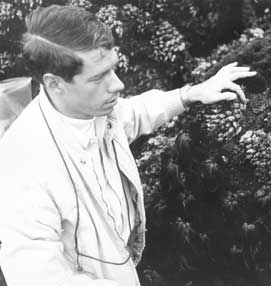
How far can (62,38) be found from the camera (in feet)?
5.74

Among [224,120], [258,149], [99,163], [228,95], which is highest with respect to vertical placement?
[228,95]

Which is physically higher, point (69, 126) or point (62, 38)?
point (62, 38)

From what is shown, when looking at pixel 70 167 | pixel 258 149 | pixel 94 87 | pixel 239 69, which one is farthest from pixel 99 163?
pixel 258 149

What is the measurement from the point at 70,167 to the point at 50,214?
0.54 ft

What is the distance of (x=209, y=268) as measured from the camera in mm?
2586

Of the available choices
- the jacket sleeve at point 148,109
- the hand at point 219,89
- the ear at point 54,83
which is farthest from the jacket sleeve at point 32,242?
the hand at point 219,89

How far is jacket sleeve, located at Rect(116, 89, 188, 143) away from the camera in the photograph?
7.01 ft

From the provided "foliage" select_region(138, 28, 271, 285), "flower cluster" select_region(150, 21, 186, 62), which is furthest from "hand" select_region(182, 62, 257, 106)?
"flower cluster" select_region(150, 21, 186, 62)

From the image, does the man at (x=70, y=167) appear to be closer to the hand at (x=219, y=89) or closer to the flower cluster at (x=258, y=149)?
the hand at (x=219, y=89)

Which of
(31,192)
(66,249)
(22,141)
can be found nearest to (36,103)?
(22,141)

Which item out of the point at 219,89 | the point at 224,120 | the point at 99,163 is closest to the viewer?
the point at 99,163

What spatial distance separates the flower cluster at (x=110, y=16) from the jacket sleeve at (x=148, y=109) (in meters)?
0.49

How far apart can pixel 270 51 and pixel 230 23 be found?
0.24 metres

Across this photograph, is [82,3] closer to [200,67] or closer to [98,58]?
[200,67]
